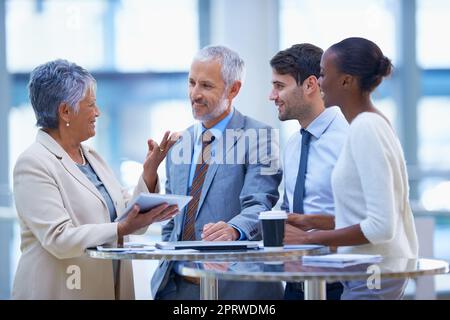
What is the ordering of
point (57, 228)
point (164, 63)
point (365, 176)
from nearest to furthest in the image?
1. point (365, 176)
2. point (57, 228)
3. point (164, 63)

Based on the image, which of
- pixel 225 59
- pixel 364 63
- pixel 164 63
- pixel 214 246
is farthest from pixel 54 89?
pixel 164 63

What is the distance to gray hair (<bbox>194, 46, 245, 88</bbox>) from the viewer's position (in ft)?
11.2

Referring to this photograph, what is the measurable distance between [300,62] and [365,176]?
81cm

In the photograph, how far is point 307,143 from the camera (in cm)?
317

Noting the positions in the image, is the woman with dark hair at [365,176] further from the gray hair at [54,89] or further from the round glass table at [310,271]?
the gray hair at [54,89]

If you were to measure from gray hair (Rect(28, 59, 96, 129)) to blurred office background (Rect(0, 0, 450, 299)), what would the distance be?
2.66m

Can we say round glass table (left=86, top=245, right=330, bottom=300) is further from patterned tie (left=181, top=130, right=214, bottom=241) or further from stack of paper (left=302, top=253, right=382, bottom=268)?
patterned tie (left=181, top=130, right=214, bottom=241)

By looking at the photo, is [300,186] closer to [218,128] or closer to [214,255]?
[218,128]

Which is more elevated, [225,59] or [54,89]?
[225,59]

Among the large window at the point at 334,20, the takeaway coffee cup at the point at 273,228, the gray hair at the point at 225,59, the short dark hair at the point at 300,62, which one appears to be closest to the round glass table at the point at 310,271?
the takeaway coffee cup at the point at 273,228

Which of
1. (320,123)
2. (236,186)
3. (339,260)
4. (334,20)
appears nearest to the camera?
(339,260)

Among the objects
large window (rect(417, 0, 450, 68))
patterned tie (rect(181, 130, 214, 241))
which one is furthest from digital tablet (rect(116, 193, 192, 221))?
large window (rect(417, 0, 450, 68))

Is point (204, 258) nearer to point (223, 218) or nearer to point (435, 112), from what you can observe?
point (223, 218)

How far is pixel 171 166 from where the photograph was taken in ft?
11.4
